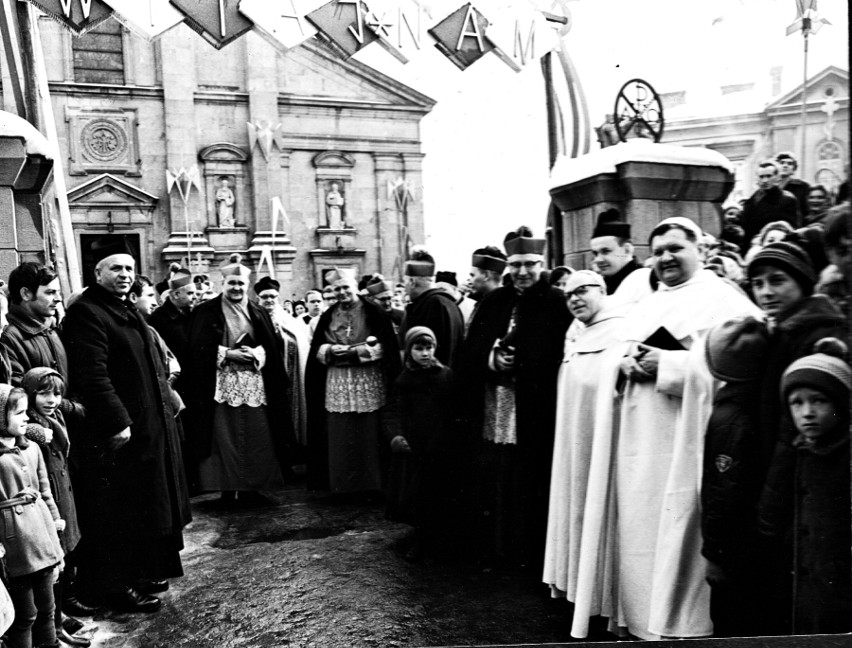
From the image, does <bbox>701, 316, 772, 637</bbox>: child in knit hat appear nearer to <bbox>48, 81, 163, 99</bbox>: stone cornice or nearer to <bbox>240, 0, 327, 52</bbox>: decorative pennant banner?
<bbox>240, 0, 327, 52</bbox>: decorative pennant banner

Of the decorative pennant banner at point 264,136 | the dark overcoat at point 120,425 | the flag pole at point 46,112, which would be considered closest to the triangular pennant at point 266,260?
the decorative pennant banner at point 264,136

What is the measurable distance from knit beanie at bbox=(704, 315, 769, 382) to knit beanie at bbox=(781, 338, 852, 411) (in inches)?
3.9

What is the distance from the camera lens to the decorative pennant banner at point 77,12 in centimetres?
325

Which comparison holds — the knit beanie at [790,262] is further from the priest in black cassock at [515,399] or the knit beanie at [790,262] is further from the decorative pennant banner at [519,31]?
the decorative pennant banner at [519,31]

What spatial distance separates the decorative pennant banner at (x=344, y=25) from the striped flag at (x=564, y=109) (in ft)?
2.91

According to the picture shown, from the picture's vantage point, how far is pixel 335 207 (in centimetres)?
375

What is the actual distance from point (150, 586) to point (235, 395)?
1865mm

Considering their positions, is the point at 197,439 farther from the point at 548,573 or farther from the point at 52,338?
the point at 548,573

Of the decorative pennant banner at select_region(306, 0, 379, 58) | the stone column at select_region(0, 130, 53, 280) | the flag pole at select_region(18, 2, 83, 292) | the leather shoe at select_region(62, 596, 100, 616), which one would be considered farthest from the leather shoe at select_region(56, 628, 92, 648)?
the decorative pennant banner at select_region(306, 0, 379, 58)

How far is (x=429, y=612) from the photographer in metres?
3.51

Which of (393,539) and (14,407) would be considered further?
(393,539)

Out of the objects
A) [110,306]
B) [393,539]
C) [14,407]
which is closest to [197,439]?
[393,539]

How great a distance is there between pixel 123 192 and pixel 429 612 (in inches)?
86.1

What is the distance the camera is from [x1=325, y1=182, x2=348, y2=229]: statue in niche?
3742 mm
